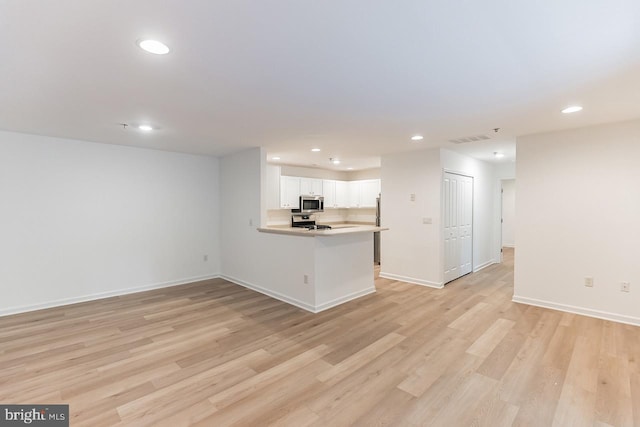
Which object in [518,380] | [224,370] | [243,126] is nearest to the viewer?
[518,380]

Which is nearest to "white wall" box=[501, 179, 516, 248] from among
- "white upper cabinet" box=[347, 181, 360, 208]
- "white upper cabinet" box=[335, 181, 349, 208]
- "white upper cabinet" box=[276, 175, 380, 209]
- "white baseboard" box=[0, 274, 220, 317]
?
"white upper cabinet" box=[276, 175, 380, 209]

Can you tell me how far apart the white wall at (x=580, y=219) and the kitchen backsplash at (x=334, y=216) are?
4.21 m

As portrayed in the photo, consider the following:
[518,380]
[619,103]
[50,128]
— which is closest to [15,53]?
[50,128]

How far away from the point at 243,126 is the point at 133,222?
113 inches

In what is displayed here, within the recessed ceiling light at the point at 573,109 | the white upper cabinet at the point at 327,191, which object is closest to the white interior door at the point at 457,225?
the recessed ceiling light at the point at 573,109

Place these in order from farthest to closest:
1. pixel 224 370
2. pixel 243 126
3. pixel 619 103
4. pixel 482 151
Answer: pixel 482 151, pixel 243 126, pixel 619 103, pixel 224 370

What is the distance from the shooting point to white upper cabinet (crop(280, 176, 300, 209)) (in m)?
6.81

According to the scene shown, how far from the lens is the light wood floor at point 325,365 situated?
2059 mm

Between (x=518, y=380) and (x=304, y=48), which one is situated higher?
(x=304, y=48)

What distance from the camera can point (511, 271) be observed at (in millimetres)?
6219

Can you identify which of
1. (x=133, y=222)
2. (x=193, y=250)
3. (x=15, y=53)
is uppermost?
(x=15, y=53)

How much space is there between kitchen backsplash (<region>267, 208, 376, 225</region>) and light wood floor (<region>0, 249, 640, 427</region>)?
10.6 ft

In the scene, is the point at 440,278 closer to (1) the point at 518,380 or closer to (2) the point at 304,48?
(1) the point at 518,380
